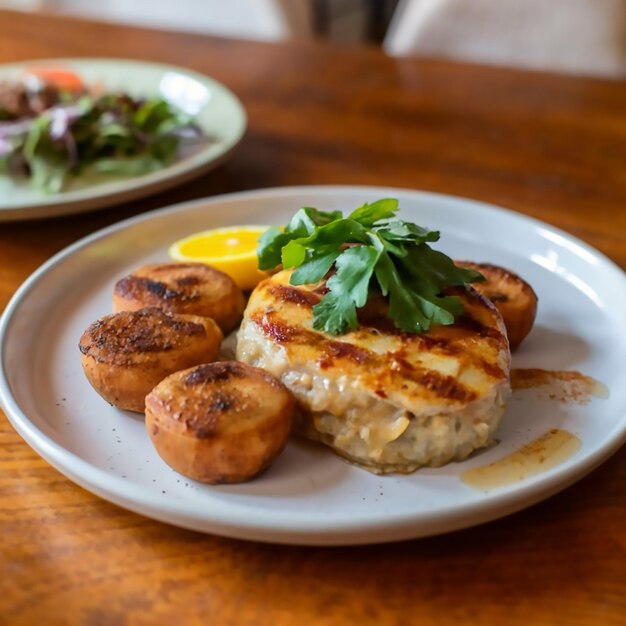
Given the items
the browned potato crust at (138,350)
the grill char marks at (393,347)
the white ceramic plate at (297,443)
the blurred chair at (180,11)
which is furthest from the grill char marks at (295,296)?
the blurred chair at (180,11)

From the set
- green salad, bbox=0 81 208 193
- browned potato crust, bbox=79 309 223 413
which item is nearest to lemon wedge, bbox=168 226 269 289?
browned potato crust, bbox=79 309 223 413

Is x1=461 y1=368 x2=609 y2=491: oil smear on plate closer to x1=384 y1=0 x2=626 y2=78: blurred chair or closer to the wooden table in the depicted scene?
the wooden table

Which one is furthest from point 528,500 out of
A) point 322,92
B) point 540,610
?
point 322,92

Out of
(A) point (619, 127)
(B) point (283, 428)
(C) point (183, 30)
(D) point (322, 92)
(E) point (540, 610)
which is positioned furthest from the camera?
(C) point (183, 30)

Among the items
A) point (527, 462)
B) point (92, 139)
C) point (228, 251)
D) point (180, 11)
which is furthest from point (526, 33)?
point (180, 11)

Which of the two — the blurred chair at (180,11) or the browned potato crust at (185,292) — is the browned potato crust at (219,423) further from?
the blurred chair at (180,11)

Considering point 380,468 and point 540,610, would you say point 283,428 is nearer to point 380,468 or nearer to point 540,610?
point 380,468
